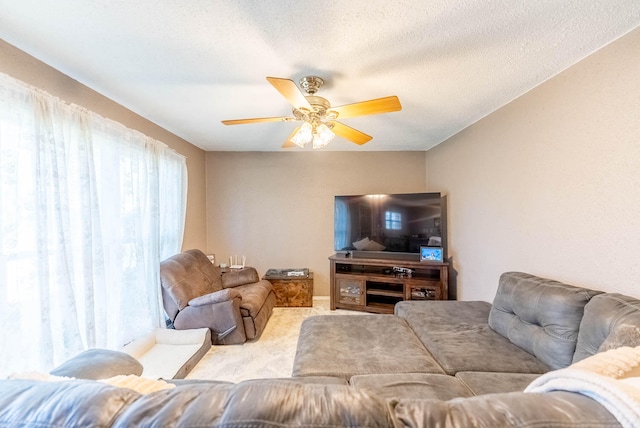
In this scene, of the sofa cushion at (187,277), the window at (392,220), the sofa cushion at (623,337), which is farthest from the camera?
the window at (392,220)

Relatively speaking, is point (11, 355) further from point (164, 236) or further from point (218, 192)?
point (218, 192)

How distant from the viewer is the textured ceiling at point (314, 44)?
1.29m

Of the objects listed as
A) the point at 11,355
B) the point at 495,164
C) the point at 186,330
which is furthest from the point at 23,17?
the point at 495,164

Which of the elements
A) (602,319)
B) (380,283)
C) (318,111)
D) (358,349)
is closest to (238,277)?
(380,283)

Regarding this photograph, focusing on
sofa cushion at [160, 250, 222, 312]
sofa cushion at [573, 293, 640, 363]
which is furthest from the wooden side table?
sofa cushion at [573, 293, 640, 363]

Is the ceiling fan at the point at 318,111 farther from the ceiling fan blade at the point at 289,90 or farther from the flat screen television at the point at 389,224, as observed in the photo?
the flat screen television at the point at 389,224

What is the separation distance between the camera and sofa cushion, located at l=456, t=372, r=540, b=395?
1.28 m

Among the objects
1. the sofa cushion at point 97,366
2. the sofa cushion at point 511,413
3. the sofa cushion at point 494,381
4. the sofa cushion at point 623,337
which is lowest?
the sofa cushion at point 494,381

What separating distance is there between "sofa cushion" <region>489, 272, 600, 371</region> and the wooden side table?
2.33 metres

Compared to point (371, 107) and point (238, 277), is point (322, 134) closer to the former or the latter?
point (371, 107)

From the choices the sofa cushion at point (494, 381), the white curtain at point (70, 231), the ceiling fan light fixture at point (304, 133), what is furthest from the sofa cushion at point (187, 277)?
the sofa cushion at point (494, 381)

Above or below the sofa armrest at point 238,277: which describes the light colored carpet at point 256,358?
below

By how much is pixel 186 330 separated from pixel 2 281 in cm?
153

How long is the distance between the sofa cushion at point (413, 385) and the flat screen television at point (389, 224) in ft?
7.64
